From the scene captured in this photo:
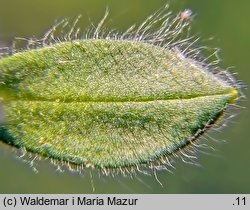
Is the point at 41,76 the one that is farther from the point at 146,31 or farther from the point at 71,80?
the point at 146,31

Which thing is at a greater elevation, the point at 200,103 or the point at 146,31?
the point at 146,31

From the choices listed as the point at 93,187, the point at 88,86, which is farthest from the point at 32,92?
the point at 93,187

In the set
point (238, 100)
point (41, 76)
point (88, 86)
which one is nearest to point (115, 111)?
point (88, 86)

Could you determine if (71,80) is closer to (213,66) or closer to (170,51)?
(170,51)

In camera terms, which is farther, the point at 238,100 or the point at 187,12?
the point at 187,12

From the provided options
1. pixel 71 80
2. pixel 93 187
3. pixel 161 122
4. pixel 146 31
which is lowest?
pixel 93 187

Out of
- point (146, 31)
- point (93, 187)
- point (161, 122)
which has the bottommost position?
point (93, 187)
